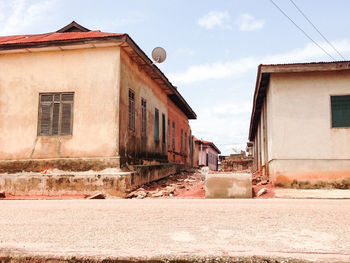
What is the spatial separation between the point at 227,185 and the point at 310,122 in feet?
10.6

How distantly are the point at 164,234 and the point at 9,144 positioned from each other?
8505mm

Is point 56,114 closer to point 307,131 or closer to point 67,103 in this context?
point 67,103

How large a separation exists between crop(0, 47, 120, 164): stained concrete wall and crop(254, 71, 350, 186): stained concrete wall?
4.73 metres

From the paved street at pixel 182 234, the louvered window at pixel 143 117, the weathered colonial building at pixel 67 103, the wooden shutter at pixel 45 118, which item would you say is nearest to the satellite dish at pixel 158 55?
the louvered window at pixel 143 117

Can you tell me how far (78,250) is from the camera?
8.29 feet

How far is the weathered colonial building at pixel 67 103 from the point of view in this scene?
31.2ft

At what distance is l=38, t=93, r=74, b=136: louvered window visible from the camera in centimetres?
982

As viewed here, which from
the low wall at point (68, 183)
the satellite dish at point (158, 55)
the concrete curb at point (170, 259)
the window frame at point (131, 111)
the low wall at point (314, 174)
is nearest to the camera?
the concrete curb at point (170, 259)

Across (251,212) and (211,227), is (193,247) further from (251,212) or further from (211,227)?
(251,212)

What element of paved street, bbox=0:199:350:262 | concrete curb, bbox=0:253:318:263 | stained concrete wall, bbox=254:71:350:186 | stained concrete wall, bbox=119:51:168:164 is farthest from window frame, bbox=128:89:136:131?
concrete curb, bbox=0:253:318:263

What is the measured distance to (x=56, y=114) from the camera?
9.87 m

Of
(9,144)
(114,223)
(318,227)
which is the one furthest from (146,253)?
(9,144)

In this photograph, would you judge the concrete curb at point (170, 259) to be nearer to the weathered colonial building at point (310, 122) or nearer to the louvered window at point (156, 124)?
the weathered colonial building at point (310, 122)

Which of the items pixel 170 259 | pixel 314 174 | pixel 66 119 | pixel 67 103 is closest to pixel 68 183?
pixel 66 119
